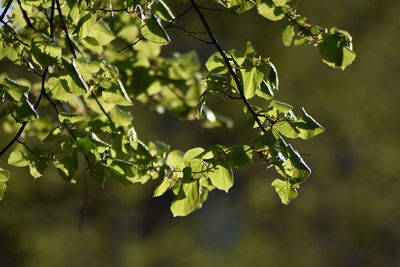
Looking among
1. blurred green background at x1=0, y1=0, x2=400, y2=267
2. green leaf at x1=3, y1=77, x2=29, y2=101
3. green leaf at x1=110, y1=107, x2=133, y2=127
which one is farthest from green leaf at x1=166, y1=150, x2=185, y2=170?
blurred green background at x1=0, y1=0, x2=400, y2=267

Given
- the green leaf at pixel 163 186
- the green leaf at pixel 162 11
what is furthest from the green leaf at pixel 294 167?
the green leaf at pixel 162 11

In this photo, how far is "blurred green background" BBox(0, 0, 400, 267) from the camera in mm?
4301

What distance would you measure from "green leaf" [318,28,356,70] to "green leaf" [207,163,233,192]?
217mm

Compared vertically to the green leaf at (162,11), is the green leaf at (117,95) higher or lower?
lower

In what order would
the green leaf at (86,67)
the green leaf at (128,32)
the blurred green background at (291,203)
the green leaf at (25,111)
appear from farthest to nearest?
the blurred green background at (291,203), the green leaf at (128,32), the green leaf at (86,67), the green leaf at (25,111)

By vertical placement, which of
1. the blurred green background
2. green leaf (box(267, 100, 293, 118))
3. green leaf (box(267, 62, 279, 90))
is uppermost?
green leaf (box(267, 62, 279, 90))

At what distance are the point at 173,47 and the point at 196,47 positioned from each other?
223mm

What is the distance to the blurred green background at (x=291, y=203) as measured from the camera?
4.30 meters

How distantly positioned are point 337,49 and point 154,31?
270 millimetres

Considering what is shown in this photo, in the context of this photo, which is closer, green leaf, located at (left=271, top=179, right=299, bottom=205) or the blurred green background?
green leaf, located at (left=271, top=179, right=299, bottom=205)

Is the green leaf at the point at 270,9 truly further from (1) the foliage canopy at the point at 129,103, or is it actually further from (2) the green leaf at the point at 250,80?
(2) the green leaf at the point at 250,80

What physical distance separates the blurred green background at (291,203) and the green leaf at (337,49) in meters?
3.52

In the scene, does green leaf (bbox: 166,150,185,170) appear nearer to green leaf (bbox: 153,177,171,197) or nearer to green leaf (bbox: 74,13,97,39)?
green leaf (bbox: 153,177,171,197)

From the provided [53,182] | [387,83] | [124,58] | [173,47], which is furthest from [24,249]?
[124,58]
